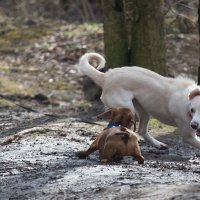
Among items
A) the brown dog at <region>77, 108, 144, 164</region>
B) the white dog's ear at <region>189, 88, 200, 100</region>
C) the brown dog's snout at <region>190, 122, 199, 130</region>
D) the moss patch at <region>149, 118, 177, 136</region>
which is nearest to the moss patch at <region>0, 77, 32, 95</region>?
the moss patch at <region>149, 118, 177, 136</region>

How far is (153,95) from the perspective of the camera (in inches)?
348

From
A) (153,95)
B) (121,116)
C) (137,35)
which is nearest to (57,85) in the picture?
(137,35)

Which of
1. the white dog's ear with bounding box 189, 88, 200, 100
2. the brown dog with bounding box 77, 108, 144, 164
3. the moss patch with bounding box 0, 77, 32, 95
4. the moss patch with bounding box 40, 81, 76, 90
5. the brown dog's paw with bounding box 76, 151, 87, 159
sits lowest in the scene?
the moss patch with bounding box 40, 81, 76, 90

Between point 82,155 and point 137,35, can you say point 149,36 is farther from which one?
point 82,155

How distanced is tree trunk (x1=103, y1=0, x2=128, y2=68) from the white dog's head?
16.7ft

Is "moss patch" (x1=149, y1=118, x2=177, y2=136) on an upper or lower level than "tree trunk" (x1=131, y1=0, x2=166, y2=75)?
lower

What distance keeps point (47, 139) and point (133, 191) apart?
3545 millimetres

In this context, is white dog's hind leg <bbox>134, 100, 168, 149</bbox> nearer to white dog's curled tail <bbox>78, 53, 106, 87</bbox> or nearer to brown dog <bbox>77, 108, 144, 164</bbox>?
white dog's curled tail <bbox>78, 53, 106, 87</bbox>

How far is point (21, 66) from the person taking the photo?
17797 mm

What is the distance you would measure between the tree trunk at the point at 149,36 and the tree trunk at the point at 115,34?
1.22ft

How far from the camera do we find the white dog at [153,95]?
8523mm

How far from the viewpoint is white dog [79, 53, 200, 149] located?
336 inches

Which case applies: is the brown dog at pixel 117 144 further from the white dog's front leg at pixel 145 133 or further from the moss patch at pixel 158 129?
the moss patch at pixel 158 129

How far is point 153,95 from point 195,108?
98 centimetres
